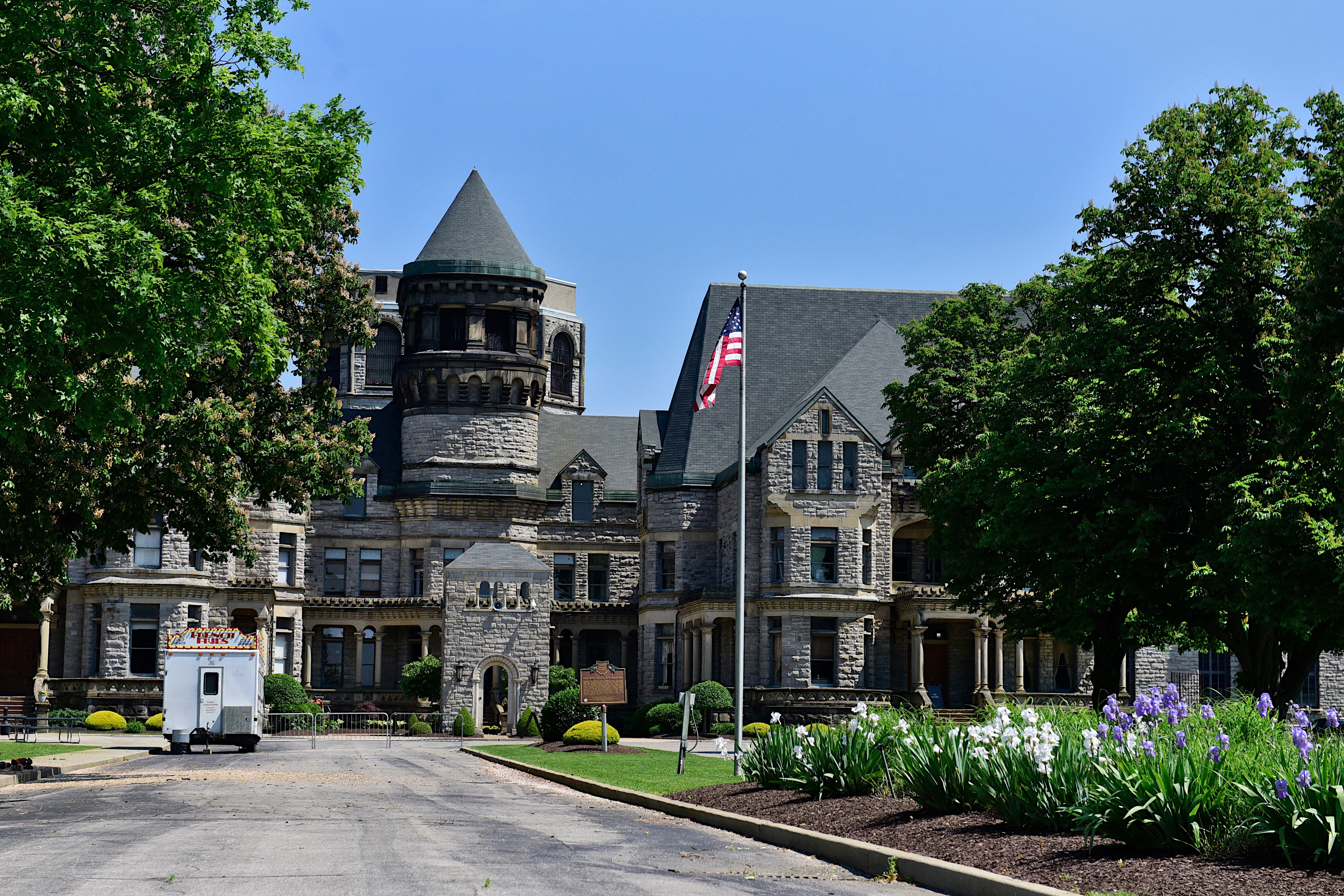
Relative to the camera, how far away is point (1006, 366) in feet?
133

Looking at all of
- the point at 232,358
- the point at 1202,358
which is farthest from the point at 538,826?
the point at 1202,358

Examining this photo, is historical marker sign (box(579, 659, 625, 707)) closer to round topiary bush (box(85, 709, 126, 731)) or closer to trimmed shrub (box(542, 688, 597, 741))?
trimmed shrub (box(542, 688, 597, 741))

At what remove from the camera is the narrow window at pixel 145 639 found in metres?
60.5

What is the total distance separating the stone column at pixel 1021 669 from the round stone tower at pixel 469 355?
25.6m

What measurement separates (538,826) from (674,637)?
4752cm

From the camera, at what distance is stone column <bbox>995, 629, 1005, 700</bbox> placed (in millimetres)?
58344

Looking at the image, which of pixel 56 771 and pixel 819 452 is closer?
pixel 56 771

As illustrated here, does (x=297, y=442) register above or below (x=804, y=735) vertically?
above

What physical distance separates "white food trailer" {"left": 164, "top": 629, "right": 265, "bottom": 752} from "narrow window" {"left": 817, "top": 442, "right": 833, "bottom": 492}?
23.2m

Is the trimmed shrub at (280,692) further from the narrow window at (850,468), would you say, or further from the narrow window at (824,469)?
the narrow window at (850,468)

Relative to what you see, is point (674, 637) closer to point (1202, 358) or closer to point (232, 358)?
point (1202, 358)

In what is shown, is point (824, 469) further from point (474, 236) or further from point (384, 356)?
point (384, 356)

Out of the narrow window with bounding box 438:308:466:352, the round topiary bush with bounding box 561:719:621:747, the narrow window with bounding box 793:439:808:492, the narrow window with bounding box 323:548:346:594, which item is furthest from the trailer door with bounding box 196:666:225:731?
the narrow window with bounding box 438:308:466:352

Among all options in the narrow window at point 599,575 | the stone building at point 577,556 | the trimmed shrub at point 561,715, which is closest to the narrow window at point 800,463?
the stone building at point 577,556
